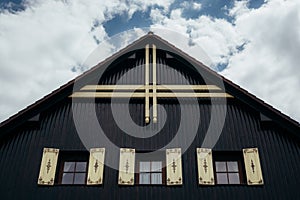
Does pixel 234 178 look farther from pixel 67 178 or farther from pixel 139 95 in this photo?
pixel 67 178

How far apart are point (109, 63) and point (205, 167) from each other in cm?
513

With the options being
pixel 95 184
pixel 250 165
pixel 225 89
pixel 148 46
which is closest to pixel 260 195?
pixel 250 165

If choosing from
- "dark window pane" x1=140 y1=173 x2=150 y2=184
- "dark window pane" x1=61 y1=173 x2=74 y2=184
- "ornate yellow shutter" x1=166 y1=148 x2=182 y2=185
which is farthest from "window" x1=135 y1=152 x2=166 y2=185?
"dark window pane" x1=61 y1=173 x2=74 y2=184

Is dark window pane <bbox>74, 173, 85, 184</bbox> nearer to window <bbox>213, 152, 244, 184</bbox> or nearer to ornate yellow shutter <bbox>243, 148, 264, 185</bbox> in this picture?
window <bbox>213, 152, 244, 184</bbox>

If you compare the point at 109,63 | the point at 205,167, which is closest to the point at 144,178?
the point at 205,167

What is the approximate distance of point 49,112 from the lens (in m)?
12.2

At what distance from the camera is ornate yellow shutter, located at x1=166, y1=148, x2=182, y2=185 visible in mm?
10680

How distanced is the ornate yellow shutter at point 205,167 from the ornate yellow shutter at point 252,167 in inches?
42.2

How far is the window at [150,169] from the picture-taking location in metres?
11.0

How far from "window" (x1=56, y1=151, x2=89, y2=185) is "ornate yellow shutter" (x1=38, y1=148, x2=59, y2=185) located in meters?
0.35

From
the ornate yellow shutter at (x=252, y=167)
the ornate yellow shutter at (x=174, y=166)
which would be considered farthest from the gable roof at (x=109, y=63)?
the ornate yellow shutter at (x=174, y=166)

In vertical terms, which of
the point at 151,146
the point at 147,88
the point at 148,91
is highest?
the point at 147,88

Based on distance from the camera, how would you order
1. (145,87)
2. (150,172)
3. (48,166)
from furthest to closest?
(145,87), (150,172), (48,166)

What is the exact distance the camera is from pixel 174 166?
11.0 m
